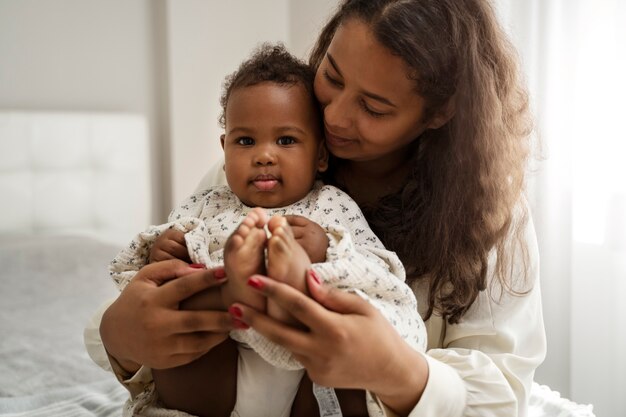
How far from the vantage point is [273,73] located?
1312mm

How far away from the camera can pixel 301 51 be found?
3.49 meters

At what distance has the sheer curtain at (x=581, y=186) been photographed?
198 cm

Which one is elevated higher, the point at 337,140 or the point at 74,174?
the point at 337,140

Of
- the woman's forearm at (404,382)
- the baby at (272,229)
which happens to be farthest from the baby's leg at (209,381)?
the woman's forearm at (404,382)

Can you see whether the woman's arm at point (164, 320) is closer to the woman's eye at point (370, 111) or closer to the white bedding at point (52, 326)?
the woman's eye at point (370, 111)

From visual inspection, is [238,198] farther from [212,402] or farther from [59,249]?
[59,249]

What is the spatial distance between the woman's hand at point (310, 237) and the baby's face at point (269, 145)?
16 cm

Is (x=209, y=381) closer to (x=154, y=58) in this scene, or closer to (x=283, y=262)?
(x=283, y=262)

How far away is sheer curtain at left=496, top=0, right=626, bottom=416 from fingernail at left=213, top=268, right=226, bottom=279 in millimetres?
1307

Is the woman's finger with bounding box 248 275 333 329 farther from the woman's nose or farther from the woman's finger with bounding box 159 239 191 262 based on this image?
the woman's nose

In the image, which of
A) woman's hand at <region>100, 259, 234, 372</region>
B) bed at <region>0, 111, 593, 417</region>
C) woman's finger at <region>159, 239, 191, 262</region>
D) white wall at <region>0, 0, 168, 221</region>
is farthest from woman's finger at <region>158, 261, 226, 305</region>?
white wall at <region>0, 0, 168, 221</region>

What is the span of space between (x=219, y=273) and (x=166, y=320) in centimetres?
12

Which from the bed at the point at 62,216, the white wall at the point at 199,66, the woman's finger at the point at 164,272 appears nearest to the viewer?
the woman's finger at the point at 164,272

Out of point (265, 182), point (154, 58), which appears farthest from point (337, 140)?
point (154, 58)
